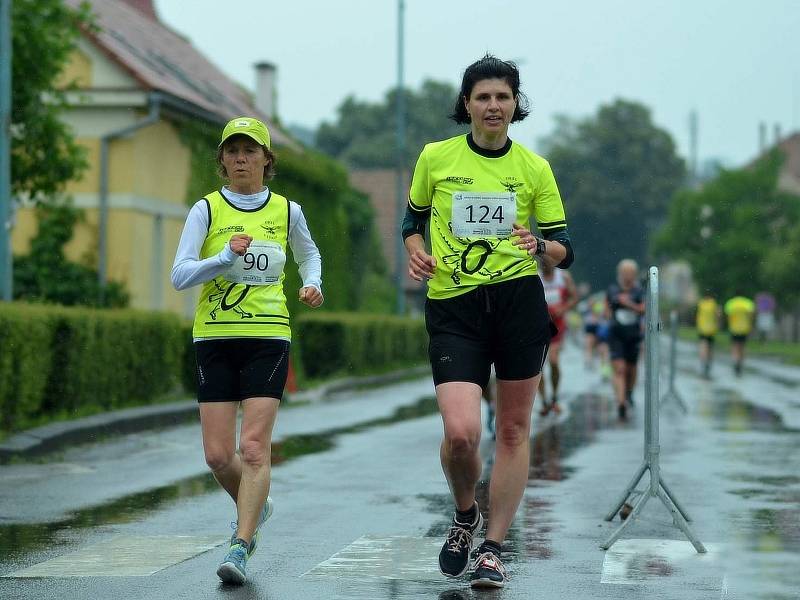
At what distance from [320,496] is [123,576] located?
305cm

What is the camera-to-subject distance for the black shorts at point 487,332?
6.14m

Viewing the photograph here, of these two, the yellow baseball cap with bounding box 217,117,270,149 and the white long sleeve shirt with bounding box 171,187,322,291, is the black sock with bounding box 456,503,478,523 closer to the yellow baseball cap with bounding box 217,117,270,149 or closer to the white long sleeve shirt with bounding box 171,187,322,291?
the white long sleeve shirt with bounding box 171,187,322,291

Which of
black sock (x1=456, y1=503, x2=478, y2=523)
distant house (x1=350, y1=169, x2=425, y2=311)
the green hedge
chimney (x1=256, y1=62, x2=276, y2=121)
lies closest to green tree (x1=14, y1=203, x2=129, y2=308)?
the green hedge

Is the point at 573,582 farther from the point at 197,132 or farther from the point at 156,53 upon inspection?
the point at 156,53

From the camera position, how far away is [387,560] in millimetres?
6816

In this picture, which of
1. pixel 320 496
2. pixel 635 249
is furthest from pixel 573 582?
pixel 635 249

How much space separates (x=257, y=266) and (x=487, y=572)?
1.54 metres

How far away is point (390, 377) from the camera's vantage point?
103ft

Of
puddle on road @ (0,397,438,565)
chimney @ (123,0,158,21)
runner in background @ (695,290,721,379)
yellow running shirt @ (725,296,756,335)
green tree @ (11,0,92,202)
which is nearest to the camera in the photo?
puddle on road @ (0,397,438,565)

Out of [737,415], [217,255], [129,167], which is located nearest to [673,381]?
[737,415]

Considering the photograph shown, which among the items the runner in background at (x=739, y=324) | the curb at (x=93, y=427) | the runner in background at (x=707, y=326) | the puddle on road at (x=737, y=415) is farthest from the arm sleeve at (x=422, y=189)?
the runner in background at (x=739, y=324)

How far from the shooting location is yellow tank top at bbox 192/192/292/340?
20.9 ft

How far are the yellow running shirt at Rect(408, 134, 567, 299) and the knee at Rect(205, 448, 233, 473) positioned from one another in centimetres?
108

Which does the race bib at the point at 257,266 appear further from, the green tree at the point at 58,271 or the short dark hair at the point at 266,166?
the green tree at the point at 58,271
